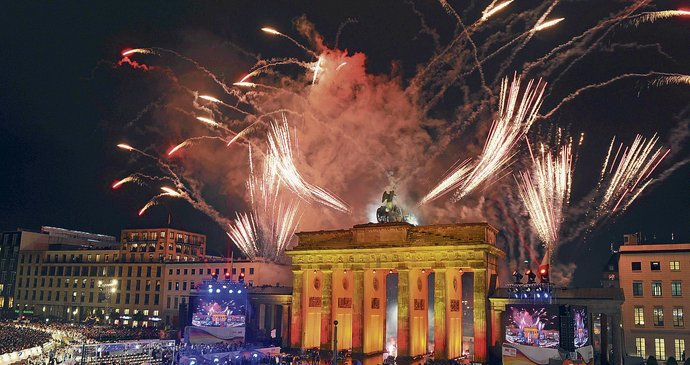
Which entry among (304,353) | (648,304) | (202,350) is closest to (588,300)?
(648,304)

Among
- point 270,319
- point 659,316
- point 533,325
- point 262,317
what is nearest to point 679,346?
point 659,316

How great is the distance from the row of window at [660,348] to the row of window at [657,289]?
476 cm

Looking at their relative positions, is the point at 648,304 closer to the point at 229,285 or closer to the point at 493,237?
the point at 493,237

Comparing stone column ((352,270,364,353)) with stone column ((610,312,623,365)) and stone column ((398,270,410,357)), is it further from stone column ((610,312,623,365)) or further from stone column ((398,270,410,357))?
stone column ((610,312,623,365))

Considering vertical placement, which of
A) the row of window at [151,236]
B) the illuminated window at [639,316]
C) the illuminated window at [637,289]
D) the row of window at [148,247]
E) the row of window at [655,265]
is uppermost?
the row of window at [151,236]

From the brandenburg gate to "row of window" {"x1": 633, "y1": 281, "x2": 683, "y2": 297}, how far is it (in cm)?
1500

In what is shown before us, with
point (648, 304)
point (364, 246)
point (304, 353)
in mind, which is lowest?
point (304, 353)

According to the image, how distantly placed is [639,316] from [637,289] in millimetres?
2974

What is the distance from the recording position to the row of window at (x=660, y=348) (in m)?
60.5

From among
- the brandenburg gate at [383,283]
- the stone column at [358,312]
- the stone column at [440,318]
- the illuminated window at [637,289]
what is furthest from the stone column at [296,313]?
the illuminated window at [637,289]

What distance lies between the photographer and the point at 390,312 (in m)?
87.1

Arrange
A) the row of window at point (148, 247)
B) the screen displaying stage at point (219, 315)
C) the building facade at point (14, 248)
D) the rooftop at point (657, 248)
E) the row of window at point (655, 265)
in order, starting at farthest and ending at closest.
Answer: the building facade at point (14, 248), the row of window at point (148, 247), the screen displaying stage at point (219, 315), the rooftop at point (657, 248), the row of window at point (655, 265)

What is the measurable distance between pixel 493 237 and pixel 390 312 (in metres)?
27.0

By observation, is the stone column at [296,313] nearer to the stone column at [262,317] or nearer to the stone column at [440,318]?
the stone column at [262,317]
